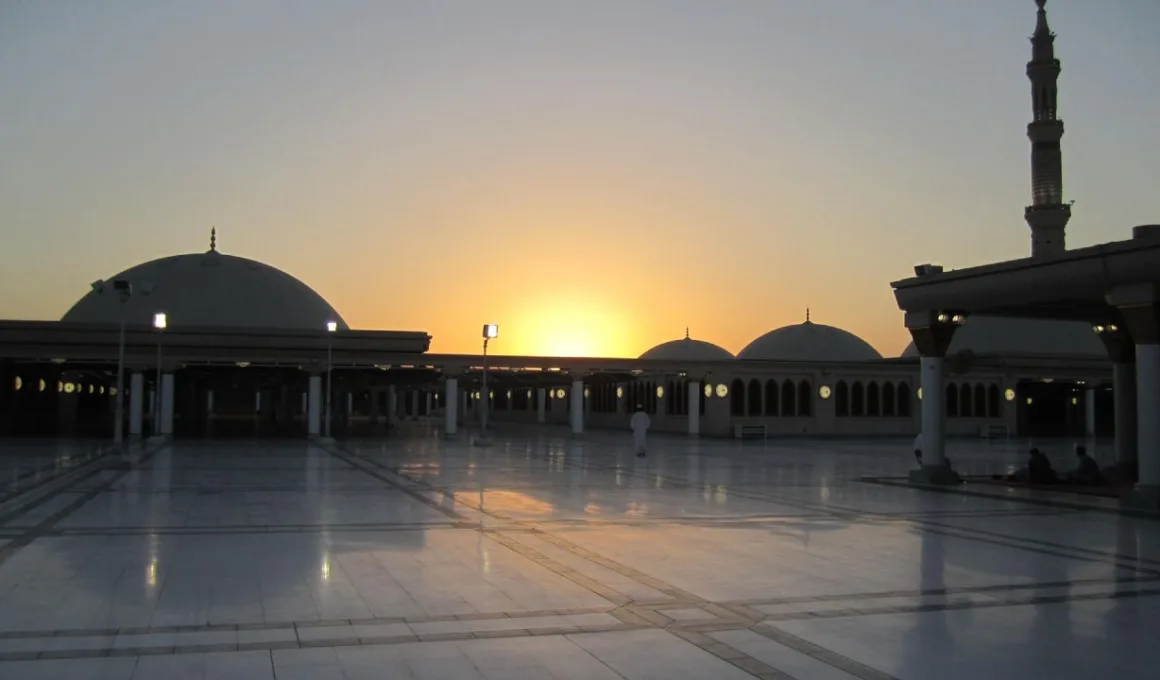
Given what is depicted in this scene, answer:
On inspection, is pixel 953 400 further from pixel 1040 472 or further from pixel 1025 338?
pixel 1040 472

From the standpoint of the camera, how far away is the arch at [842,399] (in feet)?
191

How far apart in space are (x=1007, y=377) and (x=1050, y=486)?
39949 mm

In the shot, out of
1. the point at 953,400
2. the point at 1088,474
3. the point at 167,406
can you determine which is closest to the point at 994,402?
the point at 953,400

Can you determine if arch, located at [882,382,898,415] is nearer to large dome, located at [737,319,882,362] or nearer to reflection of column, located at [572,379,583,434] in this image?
large dome, located at [737,319,882,362]

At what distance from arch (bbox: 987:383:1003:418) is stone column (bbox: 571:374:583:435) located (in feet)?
83.8

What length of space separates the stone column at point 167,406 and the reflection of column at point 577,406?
62.0 ft

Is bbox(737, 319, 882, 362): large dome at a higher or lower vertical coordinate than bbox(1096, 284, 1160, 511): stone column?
higher

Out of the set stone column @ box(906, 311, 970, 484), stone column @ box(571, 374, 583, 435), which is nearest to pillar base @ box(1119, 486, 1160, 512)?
stone column @ box(906, 311, 970, 484)

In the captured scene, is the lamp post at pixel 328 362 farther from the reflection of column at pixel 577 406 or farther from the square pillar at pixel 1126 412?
the square pillar at pixel 1126 412

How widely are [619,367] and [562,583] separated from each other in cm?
4094

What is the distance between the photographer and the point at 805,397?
190 feet

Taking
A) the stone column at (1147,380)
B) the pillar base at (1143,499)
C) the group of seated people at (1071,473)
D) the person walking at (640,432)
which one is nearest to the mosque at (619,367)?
the group of seated people at (1071,473)

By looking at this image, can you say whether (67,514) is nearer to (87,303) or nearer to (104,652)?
(104,652)

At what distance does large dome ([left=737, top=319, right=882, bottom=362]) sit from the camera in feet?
245
